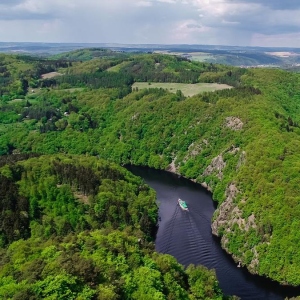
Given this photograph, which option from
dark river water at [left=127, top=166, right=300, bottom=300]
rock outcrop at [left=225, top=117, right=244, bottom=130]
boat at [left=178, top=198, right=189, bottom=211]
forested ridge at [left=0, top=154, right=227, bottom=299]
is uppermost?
rock outcrop at [left=225, top=117, right=244, bottom=130]

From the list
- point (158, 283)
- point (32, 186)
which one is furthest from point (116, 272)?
point (32, 186)

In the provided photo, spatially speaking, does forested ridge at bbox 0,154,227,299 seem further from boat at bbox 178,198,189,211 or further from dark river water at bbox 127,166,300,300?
boat at bbox 178,198,189,211

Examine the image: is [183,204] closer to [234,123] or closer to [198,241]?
[198,241]

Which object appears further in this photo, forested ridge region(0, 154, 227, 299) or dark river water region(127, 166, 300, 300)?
dark river water region(127, 166, 300, 300)

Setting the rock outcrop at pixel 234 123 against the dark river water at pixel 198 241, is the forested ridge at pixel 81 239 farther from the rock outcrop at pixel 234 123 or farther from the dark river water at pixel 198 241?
the rock outcrop at pixel 234 123

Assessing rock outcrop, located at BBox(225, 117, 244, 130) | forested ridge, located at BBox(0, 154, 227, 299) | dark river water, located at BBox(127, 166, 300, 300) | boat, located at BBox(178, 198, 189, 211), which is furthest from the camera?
rock outcrop, located at BBox(225, 117, 244, 130)

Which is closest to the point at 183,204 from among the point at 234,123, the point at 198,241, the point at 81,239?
the point at 198,241

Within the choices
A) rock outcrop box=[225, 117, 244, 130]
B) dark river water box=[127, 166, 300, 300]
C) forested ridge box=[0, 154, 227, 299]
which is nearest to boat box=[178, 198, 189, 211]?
dark river water box=[127, 166, 300, 300]

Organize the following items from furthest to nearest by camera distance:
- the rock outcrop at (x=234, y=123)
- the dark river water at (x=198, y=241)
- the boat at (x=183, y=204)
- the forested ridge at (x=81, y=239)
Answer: the rock outcrop at (x=234, y=123) → the boat at (x=183, y=204) → the dark river water at (x=198, y=241) → the forested ridge at (x=81, y=239)

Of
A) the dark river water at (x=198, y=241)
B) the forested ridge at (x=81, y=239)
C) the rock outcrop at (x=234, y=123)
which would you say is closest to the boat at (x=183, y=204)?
the dark river water at (x=198, y=241)
